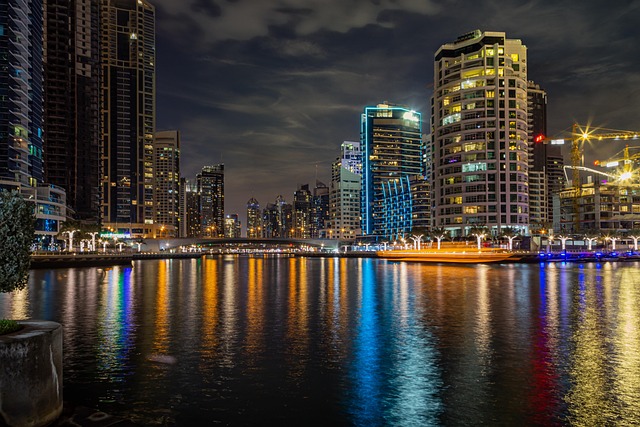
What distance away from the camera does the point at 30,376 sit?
45.6ft

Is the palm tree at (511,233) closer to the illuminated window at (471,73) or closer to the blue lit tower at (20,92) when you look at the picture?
the illuminated window at (471,73)

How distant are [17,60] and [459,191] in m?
149

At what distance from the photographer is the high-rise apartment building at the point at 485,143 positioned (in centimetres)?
17962

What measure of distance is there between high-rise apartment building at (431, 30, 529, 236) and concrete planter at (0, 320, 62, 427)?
575 feet

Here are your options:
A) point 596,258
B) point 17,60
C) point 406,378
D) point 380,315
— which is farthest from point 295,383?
point 17,60

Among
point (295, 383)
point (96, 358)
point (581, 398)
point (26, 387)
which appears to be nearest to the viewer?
point (26, 387)

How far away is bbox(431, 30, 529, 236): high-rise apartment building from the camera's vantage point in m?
180

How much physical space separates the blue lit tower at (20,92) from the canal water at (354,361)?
12002cm

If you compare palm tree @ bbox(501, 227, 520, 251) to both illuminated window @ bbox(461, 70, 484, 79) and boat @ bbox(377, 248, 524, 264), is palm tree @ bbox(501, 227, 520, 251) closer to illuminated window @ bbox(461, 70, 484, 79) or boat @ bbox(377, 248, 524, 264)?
boat @ bbox(377, 248, 524, 264)

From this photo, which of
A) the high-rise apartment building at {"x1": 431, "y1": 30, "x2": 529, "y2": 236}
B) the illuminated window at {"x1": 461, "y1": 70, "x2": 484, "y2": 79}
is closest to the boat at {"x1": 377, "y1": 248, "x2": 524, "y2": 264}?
the high-rise apartment building at {"x1": 431, "y1": 30, "x2": 529, "y2": 236}

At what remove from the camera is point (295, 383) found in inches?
866

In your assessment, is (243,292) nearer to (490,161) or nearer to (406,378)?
(406,378)

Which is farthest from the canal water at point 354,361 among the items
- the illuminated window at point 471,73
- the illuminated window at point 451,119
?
the illuminated window at point 471,73

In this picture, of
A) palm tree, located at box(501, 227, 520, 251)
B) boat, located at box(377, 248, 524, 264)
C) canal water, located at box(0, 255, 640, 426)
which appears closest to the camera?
canal water, located at box(0, 255, 640, 426)
